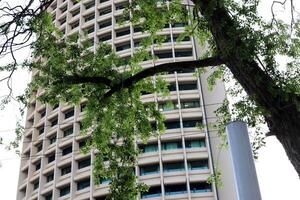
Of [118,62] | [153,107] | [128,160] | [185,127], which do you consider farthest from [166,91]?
[185,127]

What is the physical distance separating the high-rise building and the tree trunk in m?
22.6

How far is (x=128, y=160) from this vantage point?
856 centimetres

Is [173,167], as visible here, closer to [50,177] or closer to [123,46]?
[50,177]

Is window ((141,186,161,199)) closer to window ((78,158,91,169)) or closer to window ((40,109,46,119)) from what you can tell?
window ((78,158,91,169))

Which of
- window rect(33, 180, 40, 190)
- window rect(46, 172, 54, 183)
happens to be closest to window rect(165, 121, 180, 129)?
window rect(46, 172, 54, 183)

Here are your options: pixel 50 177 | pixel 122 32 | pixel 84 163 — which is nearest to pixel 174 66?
pixel 84 163

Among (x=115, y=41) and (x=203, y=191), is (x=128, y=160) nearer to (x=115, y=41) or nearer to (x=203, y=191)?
(x=203, y=191)

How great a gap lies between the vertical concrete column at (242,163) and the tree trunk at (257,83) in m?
2.66

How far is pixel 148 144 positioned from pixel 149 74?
91.3 feet

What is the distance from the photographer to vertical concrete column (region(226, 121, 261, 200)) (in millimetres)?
3020

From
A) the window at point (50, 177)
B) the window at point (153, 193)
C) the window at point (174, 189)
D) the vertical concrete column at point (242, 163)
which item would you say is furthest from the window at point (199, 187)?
the vertical concrete column at point (242, 163)

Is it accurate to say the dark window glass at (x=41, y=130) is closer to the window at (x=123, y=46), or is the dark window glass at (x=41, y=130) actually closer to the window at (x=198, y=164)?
the window at (x=123, y=46)

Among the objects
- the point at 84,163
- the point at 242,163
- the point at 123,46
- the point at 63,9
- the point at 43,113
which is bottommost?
the point at 242,163

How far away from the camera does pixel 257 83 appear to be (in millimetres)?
6227
